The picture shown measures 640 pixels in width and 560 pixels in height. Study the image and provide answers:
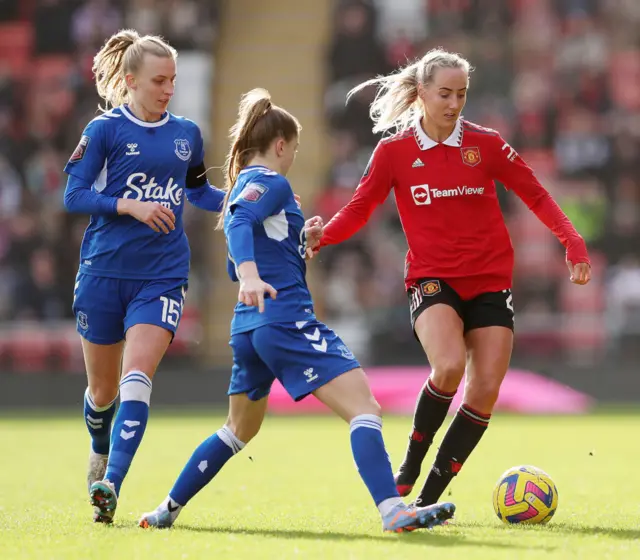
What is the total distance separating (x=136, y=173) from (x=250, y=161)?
802mm

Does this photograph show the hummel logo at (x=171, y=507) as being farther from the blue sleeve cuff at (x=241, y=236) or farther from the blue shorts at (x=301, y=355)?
the blue sleeve cuff at (x=241, y=236)

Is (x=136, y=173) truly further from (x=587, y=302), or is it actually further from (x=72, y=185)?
(x=587, y=302)

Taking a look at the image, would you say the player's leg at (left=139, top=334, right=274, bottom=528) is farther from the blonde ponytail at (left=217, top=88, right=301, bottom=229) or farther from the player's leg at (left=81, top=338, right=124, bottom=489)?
the player's leg at (left=81, top=338, right=124, bottom=489)

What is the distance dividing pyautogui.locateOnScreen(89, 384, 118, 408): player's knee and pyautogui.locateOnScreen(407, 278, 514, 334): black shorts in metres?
1.68

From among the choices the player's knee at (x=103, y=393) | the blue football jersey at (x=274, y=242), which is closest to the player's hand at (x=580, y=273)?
the blue football jersey at (x=274, y=242)

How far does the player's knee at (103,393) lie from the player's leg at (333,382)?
1478mm

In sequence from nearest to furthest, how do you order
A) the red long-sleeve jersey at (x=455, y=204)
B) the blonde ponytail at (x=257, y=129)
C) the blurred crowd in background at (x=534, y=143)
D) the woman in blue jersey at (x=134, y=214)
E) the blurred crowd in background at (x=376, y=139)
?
the blonde ponytail at (x=257, y=129)
the woman in blue jersey at (x=134, y=214)
the red long-sleeve jersey at (x=455, y=204)
the blurred crowd in background at (x=534, y=143)
the blurred crowd in background at (x=376, y=139)

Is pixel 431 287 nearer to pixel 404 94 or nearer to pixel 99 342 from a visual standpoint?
pixel 404 94

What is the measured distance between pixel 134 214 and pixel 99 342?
2.46 feet

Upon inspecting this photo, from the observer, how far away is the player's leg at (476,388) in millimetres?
5578

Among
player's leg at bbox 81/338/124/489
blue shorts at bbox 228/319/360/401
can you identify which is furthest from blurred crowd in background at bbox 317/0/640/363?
blue shorts at bbox 228/319/360/401

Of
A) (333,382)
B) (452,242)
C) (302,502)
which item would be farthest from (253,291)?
(302,502)

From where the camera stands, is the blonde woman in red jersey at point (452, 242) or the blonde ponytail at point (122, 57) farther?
the blonde ponytail at point (122, 57)

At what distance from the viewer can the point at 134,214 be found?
18.1ft
